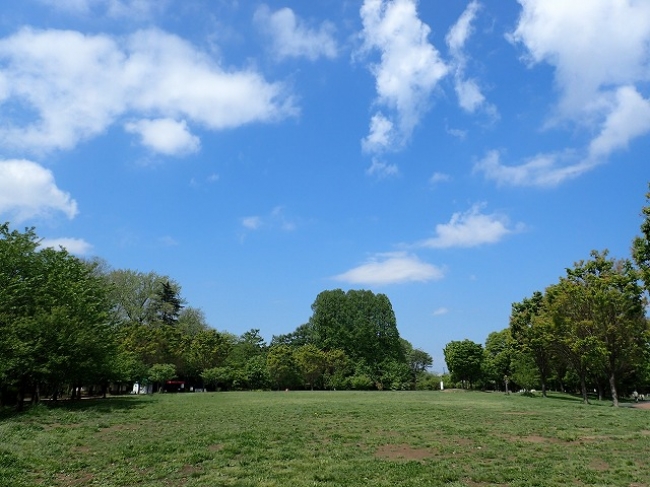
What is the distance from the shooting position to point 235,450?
1481cm

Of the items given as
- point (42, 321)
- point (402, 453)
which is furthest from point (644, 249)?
point (42, 321)

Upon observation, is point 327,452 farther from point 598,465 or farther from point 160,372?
point 160,372

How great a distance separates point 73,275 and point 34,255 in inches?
183

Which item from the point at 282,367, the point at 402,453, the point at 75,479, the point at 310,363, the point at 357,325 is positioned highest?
the point at 357,325

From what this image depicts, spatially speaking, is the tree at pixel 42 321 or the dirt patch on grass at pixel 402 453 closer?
the dirt patch on grass at pixel 402 453

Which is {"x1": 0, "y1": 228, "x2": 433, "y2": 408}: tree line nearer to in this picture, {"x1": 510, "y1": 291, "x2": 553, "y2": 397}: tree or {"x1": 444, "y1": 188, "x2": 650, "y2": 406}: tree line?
{"x1": 510, "y1": 291, "x2": 553, "y2": 397}: tree

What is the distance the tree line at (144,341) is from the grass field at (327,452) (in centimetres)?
789

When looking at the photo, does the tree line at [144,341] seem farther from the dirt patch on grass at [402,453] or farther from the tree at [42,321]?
the dirt patch on grass at [402,453]

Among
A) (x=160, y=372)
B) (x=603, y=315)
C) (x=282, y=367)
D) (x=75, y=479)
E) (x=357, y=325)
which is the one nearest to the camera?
(x=75, y=479)

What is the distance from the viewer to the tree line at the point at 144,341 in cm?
2977

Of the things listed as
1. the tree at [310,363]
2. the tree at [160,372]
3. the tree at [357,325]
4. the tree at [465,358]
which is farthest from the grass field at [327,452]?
the tree at [357,325]

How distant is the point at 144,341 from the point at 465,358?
49.3 meters

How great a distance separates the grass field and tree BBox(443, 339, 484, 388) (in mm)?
56221

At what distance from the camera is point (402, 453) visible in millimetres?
14891
